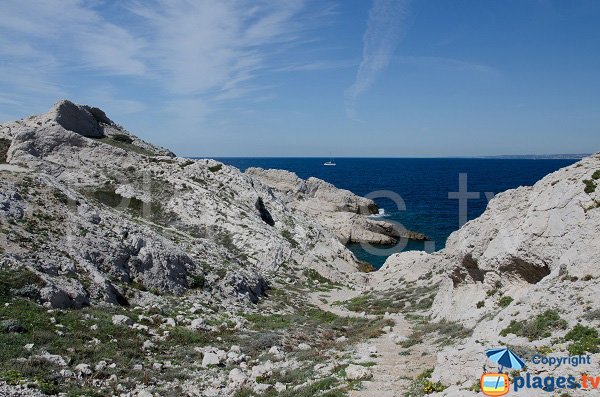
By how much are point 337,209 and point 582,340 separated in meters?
91.8

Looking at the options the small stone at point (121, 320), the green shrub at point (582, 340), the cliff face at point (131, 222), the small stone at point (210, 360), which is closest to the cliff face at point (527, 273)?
the green shrub at point (582, 340)

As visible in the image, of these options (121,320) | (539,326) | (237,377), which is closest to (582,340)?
(539,326)

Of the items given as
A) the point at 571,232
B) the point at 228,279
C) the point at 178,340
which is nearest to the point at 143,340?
the point at 178,340

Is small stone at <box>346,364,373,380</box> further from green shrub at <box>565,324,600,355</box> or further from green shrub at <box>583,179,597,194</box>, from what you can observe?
green shrub at <box>583,179,597,194</box>

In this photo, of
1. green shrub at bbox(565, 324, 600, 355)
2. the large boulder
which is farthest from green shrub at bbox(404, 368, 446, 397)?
the large boulder

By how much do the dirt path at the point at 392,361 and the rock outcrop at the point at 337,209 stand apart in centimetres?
5848

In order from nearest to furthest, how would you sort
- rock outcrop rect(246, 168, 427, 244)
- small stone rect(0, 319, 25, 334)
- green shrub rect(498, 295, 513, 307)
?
1. small stone rect(0, 319, 25, 334)
2. green shrub rect(498, 295, 513, 307)
3. rock outcrop rect(246, 168, 427, 244)

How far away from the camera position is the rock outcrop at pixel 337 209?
90.3 meters

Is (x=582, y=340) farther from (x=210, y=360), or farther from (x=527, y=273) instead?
(x=210, y=360)

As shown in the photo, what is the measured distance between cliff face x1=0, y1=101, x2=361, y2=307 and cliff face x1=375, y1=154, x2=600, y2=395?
67.0ft

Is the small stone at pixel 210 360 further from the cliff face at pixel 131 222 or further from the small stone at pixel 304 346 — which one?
the cliff face at pixel 131 222

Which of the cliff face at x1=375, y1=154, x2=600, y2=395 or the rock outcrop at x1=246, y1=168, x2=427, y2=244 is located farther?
the rock outcrop at x1=246, y1=168, x2=427, y2=244

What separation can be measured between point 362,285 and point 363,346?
2957 centimetres

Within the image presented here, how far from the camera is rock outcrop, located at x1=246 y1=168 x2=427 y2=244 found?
3556 inches
